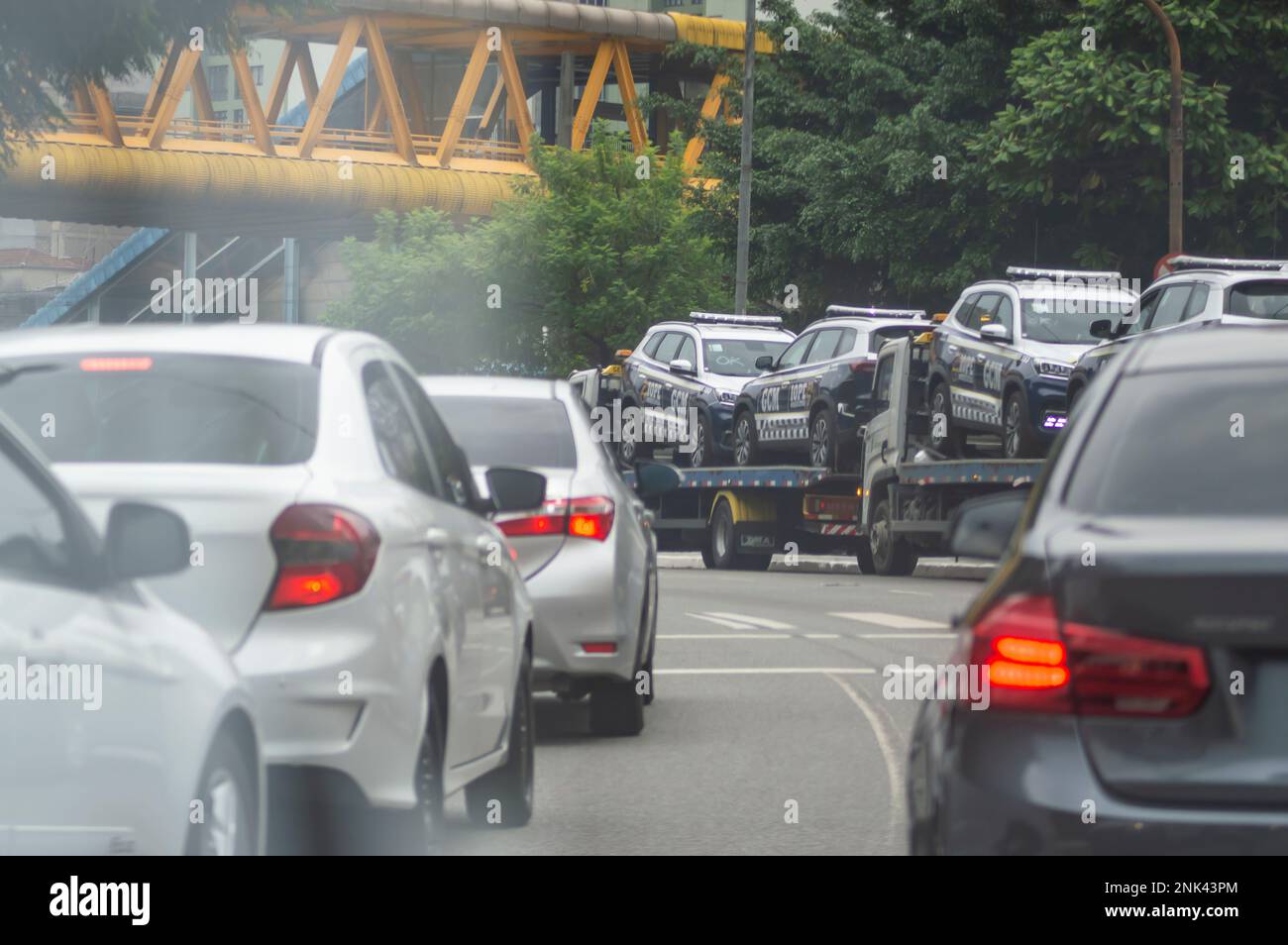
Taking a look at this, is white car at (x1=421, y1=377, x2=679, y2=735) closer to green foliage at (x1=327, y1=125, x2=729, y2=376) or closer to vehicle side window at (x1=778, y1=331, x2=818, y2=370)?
vehicle side window at (x1=778, y1=331, x2=818, y2=370)

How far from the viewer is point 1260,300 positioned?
788 inches

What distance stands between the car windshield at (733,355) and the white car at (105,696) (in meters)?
A: 27.1

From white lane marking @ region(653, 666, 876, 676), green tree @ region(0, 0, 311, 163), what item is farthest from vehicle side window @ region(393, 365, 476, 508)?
green tree @ region(0, 0, 311, 163)

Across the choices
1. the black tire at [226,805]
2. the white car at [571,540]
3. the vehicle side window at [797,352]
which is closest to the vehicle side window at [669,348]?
the vehicle side window at [797,352]

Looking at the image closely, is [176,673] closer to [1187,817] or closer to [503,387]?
[1187,817]

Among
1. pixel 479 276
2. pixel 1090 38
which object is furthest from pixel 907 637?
pixel 479 276

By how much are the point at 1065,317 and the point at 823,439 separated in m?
6.35

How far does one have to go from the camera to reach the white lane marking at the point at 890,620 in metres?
18.7

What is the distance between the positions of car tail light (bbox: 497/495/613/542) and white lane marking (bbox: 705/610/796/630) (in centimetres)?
777

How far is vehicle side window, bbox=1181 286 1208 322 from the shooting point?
66.3 feet

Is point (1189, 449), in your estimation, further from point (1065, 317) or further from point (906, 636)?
point (1065, 317)

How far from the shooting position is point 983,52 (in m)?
46.2

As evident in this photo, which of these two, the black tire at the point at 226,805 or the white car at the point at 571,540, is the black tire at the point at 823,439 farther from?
the black tire at the point at 226,805

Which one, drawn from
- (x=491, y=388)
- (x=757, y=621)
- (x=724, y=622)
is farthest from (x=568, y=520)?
(x=757, y=621)
